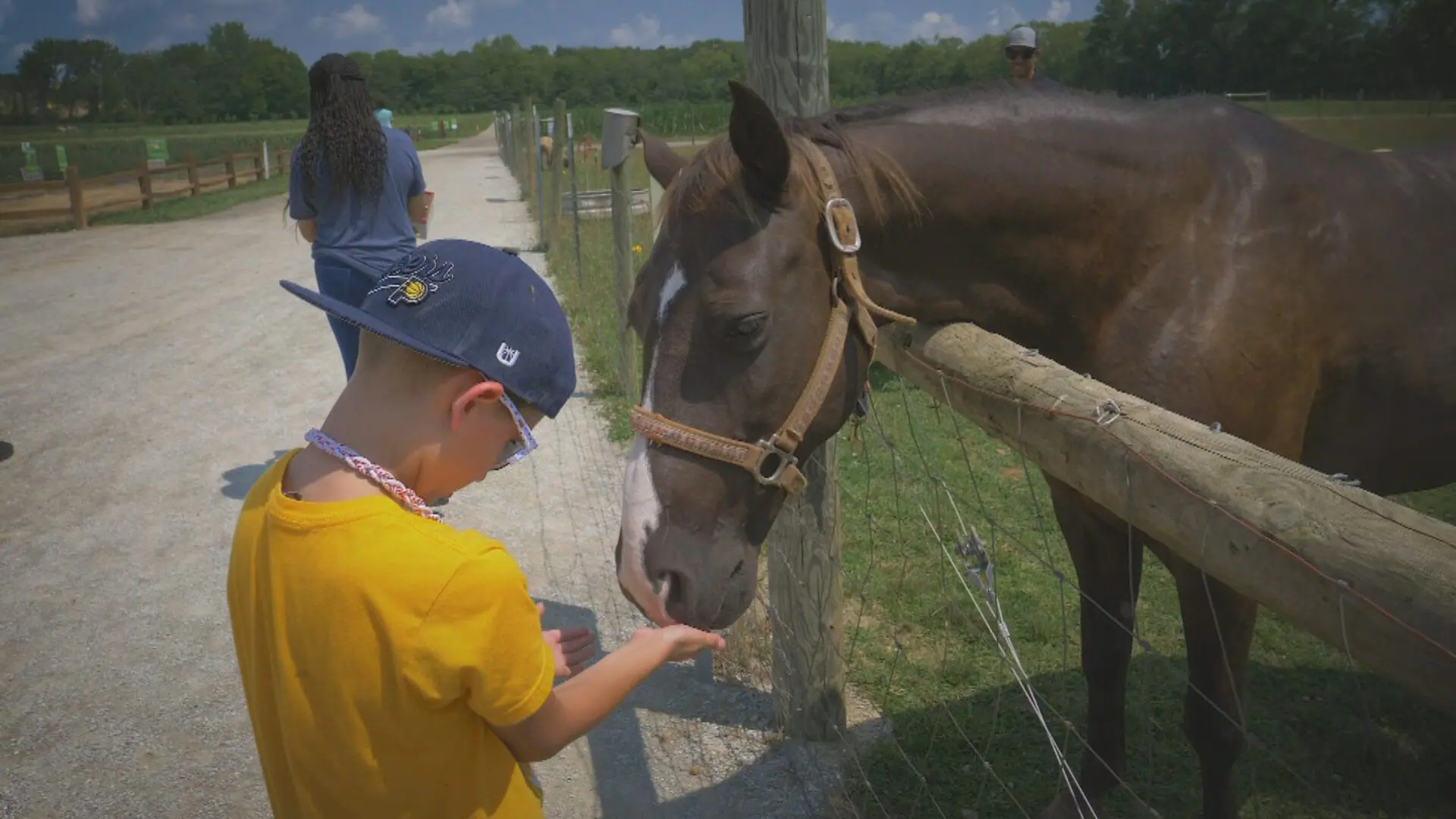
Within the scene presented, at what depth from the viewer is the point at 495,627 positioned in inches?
43.7

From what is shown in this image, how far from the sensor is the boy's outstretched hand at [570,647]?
1417 mm

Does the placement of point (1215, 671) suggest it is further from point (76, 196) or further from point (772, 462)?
point (76, 196)

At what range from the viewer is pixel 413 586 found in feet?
3.58

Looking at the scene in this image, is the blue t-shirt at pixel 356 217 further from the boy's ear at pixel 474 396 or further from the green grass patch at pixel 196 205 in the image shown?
the green grass patch at pixel 196 205

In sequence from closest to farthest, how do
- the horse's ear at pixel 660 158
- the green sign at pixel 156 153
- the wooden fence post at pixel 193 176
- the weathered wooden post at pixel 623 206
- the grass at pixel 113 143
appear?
the horse's ear at pixel 660 158, the weathered wooden post at pixel 623 206, the wooden fence post at pixel 193 176, the grass at pixel 113 143, the green sign at pixel 156 153

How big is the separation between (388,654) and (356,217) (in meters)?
3.52

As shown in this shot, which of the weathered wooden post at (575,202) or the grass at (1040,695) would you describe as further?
the weathered wooden post at (575,202)

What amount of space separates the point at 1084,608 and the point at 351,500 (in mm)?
2276

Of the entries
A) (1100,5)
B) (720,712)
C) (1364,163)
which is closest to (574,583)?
(720,712)

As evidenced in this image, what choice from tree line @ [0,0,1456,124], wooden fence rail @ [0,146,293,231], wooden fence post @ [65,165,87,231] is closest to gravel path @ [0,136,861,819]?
tree line @ [0,0,1456,124]

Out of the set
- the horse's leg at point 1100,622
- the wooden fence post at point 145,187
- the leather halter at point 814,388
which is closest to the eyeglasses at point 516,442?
the leather halter at point 814,388

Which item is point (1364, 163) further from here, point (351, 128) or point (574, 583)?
point (351, 128)

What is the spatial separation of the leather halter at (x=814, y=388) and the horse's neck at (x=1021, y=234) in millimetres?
163

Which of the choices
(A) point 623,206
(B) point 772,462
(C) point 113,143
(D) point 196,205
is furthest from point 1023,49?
(C) point 113,143
